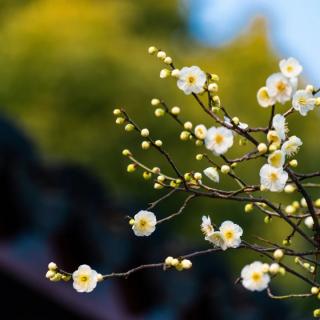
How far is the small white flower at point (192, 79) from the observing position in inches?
51.9

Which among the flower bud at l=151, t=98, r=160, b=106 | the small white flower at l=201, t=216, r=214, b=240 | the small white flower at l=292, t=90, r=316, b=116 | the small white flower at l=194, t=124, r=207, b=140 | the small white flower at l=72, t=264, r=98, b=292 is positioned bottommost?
the small white flower at l=72, t=264, r=98, b=292

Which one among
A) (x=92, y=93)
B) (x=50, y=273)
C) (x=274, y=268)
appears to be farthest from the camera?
(x=92, y=93)

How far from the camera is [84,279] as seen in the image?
4.34 feet

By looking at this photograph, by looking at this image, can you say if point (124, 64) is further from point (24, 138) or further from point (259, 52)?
point (24, 138)

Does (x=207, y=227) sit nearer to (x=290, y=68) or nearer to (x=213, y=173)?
(x=213, y=173)

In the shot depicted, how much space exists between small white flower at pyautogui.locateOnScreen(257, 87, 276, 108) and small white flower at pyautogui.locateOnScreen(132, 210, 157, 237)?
0.73ft

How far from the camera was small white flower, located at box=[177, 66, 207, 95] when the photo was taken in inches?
51.9

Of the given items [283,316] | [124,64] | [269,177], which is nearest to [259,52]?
[124,64]

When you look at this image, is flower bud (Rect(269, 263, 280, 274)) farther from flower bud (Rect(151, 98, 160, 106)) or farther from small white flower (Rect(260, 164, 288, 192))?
flower bud (Rect(151, 98, 160, 106))

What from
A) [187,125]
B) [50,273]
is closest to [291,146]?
[187,125]

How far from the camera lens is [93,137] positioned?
497 inches

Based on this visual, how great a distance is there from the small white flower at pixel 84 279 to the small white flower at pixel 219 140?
24cm

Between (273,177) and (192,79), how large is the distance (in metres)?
0.18

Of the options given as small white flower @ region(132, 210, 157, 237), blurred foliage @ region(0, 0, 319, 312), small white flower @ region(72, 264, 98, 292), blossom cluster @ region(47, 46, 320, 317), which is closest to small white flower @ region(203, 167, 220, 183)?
blossom cluster @ region(47, 46, 320, 317)
